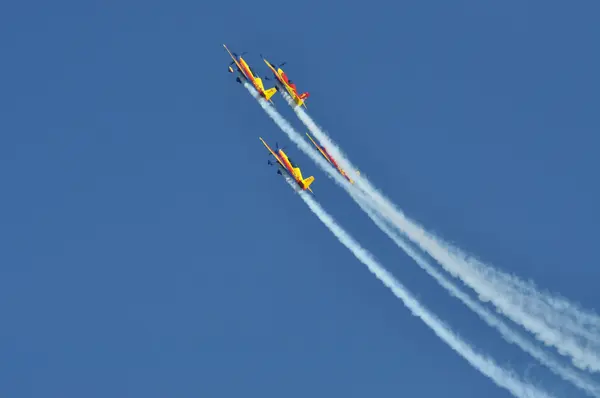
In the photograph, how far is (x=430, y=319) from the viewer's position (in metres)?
112

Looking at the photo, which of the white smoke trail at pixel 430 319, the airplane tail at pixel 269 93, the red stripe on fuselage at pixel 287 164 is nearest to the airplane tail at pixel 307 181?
the white smoke trail at pixel 430 319

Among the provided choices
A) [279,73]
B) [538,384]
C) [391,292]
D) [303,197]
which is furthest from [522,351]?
[279,73]

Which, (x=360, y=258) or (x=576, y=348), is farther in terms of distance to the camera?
(x=360, y=258)

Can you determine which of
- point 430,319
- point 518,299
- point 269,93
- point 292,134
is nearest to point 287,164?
point 292,134

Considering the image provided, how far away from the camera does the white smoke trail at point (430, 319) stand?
354ft

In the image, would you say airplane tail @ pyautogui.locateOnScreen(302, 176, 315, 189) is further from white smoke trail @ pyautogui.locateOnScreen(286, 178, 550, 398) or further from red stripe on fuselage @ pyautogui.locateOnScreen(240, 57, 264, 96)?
red stripe on fuselage @ pyautogui.locateOnScreen(240, 57, 264, 96)

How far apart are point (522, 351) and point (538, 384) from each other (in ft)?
11.3

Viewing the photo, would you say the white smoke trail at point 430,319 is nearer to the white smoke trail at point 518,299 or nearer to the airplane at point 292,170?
the airplane at point 292,170

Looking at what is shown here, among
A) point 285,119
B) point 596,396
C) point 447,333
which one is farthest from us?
point 285,119

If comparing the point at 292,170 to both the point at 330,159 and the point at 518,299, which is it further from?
the point at 518,299

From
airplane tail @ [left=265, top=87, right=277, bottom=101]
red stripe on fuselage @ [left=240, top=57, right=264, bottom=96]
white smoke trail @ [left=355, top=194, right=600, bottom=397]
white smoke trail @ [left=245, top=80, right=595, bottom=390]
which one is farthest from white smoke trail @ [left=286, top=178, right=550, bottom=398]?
red stripe on fuselage @ [left=240, top=57, right=264, bottom=96]

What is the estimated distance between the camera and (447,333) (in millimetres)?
111688

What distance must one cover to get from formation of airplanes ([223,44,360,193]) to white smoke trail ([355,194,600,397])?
13.2 feet

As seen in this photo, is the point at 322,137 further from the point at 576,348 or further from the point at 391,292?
the point at 576,348
